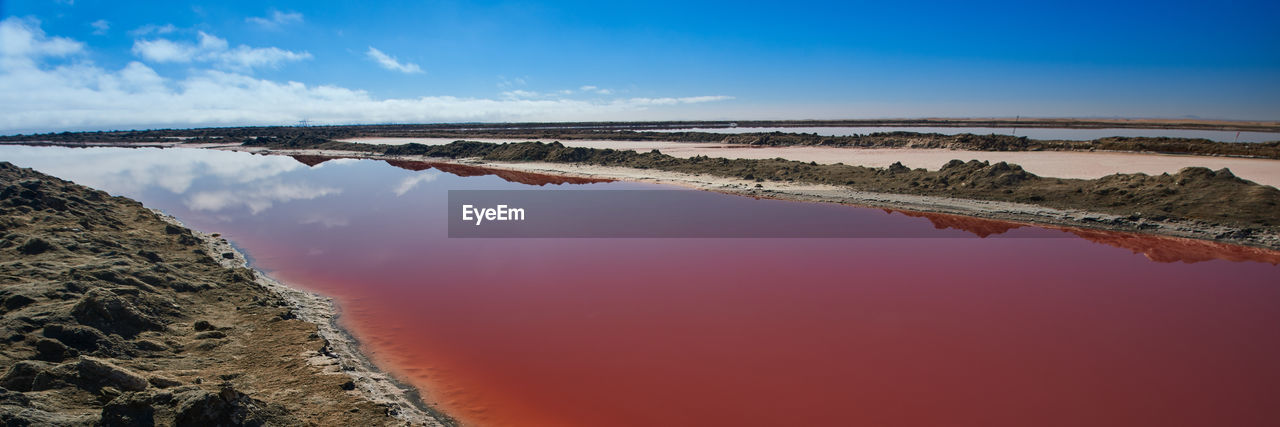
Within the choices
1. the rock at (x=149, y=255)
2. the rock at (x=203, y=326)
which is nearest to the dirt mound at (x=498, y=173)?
the rock at (x=149, y=255)

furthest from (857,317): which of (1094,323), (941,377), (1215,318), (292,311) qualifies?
(292,311)

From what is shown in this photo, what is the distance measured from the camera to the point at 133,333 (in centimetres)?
602

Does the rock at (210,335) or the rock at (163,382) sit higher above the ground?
the rock at (163,382)

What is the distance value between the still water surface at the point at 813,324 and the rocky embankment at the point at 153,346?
0.87m

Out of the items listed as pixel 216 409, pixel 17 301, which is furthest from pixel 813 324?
pixel 17 301

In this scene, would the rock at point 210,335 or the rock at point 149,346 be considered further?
the rock at point 210,335

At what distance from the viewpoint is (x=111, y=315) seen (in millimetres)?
5980

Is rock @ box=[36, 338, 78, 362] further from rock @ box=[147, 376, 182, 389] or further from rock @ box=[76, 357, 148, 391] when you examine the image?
rock @ box=[147, 376, 182, 389]

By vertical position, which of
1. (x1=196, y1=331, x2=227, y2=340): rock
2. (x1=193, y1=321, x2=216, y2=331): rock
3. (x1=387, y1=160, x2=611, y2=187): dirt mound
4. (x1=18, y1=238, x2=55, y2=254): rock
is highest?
(x1=387, y1=160, x2=611, y2=187): dirt mound

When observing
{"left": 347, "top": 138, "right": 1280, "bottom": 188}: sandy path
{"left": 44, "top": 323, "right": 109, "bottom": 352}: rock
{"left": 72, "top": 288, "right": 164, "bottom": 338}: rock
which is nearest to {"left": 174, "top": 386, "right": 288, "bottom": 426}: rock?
{"left": 44, "top": 323, "right": 109, "bottom": 352}: rock

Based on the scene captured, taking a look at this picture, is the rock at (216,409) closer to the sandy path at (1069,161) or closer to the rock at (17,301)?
the rock at (17,301)

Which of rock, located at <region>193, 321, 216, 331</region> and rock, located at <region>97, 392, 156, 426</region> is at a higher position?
rock, located at <region>97, 392, 156, 426</region>

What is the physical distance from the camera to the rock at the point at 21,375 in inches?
174

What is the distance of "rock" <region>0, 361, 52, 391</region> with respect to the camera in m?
4.43
